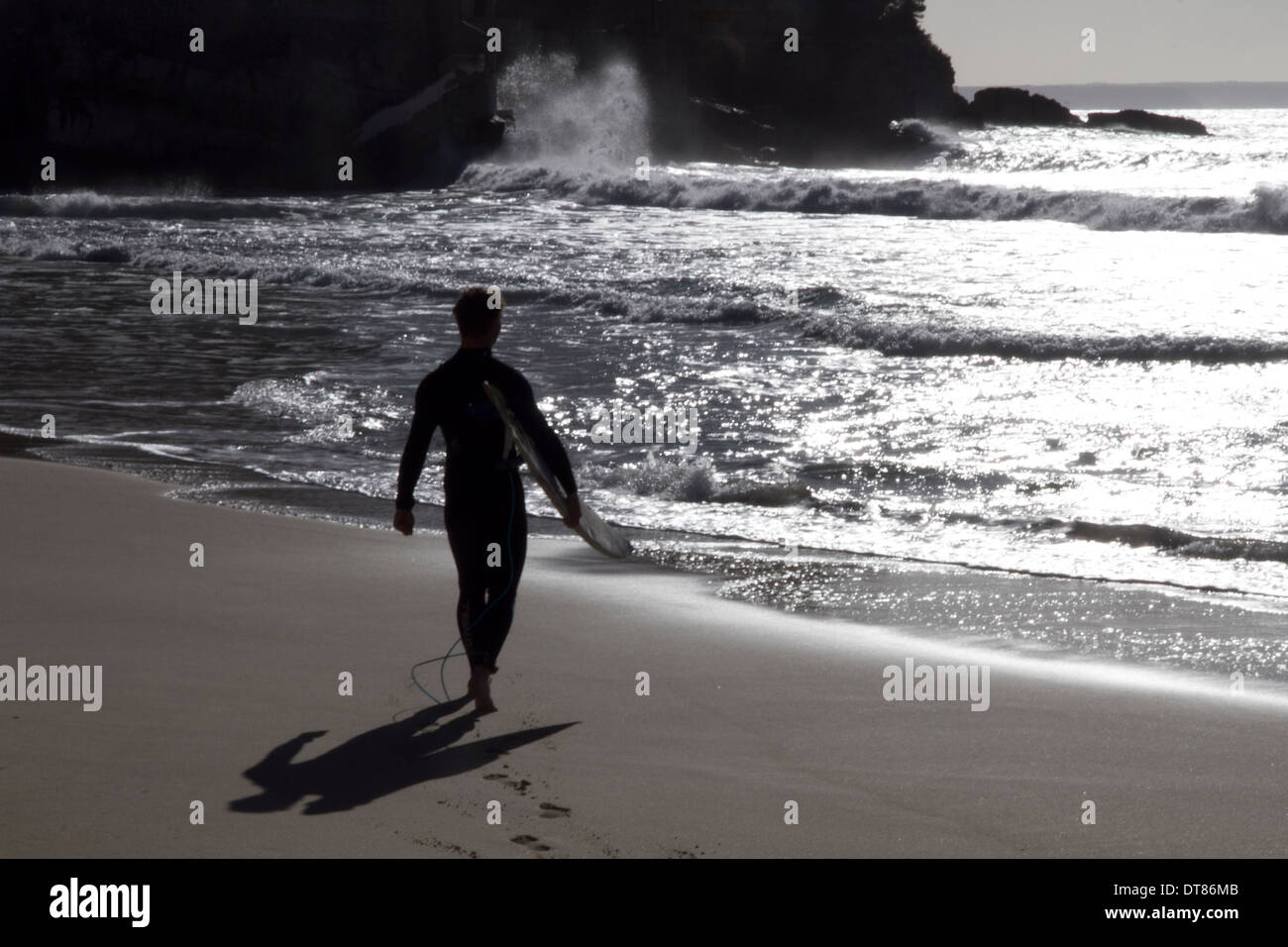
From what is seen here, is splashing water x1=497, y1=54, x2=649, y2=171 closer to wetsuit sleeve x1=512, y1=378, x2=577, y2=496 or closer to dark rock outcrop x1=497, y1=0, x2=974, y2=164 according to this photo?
dark rock outcrop x1=497, y1=0, x2=974, y2=164

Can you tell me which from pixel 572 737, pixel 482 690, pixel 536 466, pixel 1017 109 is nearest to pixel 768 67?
pixel 1017 109

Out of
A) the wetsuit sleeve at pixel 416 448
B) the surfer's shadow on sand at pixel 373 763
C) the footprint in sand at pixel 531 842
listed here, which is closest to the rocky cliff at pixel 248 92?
the wetsuit sleeve at pixel 416 448

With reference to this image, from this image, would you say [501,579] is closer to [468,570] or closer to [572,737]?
[468,570]

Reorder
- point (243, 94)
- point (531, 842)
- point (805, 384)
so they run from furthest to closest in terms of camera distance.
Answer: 1. point (243, 94)
2. point (805, 384)
3. point (531, 842)

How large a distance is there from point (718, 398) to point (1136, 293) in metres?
7.61

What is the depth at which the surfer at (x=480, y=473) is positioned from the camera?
176 inches

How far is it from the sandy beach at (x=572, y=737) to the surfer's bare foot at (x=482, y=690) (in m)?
0.05

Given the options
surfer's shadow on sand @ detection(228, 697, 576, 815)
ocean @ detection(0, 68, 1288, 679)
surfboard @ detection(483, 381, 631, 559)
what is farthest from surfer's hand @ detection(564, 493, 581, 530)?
ocean @ detection(0, 68, 1288, 679)

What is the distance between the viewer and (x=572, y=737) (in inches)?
161

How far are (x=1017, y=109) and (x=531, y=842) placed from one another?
306 feet

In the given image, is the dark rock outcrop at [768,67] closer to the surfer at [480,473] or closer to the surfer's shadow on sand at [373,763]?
the surfer at [480,473]

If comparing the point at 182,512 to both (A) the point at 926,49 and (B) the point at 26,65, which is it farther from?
(A) the point at 926,49

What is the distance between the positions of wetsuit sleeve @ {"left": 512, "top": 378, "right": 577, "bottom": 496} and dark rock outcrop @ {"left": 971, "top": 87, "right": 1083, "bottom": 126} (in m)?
89.9
